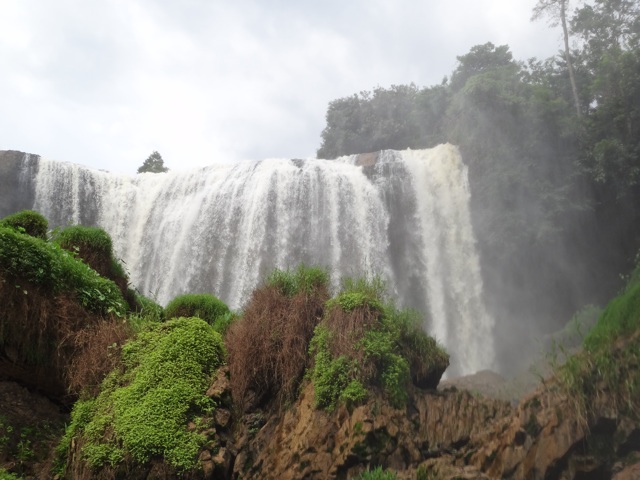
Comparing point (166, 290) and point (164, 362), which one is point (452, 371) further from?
point (164, 362)

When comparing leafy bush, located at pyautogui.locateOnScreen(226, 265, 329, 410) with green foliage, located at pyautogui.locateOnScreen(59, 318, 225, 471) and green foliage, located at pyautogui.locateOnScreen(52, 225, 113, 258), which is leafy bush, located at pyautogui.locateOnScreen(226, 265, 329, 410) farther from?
green foliage, located at pyautogui.locateOnScreen(52, 225, 113, 258)

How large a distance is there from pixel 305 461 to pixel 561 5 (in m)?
25.1

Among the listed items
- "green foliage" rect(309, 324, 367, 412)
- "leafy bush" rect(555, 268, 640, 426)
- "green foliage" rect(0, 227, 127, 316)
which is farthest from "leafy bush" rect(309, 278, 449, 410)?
"green foliage" rect(0, 227, 127, 316)

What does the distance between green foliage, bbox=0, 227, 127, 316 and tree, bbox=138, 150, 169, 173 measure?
2540cm

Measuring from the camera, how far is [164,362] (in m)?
6.04

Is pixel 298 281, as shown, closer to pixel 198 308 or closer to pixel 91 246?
pixel 198 308

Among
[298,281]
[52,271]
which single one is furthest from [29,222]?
[298,281]

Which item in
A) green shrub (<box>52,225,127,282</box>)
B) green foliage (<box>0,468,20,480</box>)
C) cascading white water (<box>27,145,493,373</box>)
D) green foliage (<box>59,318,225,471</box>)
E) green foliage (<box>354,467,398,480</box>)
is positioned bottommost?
green foliage (<box>0,468,20,480</box>)

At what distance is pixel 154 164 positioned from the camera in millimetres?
32156

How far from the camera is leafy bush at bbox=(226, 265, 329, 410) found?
6305 millimetres

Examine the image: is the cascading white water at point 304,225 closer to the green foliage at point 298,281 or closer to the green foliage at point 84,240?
the green foliage at point 84,240

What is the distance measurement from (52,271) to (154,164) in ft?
87.8

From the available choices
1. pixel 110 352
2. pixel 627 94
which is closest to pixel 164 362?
pixel 110 352

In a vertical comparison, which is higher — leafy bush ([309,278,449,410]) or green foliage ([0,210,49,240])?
green foliage ([0,210,49,240])
